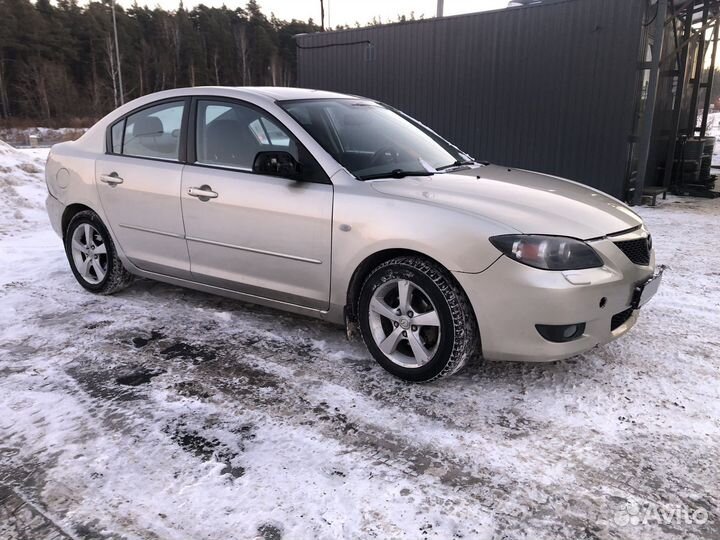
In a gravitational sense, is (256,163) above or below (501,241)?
above

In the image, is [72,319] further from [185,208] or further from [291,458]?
[291,458]

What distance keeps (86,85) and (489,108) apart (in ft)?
191

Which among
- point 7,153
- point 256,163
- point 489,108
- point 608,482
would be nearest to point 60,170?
point 256,163

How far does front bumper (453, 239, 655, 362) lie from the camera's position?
108 inches

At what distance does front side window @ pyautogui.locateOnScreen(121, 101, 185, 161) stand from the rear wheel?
708 mm

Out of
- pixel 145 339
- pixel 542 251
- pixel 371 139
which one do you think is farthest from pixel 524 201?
pixel 145 339

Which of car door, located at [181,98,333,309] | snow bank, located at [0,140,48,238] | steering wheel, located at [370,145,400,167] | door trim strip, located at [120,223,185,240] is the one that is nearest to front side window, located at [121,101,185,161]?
car door, located at [181,98,333,309]

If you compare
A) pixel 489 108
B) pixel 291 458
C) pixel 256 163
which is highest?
pixel 489 108

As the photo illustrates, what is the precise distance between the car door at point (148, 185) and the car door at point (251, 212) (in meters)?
0.14

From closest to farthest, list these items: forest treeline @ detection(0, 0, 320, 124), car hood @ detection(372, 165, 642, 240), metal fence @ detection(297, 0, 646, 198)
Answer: car hood @ detection(372, 165, 642, 240) → metal fence @ detection(297, 0, 646, 198) → forest treeline @ detection(0, 0, 320, 124)

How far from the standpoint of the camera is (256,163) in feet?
11.1

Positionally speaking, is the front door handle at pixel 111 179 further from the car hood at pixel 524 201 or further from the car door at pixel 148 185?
the car hood at pixel 524 201

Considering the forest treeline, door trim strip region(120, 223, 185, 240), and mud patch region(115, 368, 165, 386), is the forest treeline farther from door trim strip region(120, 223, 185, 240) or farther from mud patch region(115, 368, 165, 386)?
mud patch region(115, 368, 165, 386)

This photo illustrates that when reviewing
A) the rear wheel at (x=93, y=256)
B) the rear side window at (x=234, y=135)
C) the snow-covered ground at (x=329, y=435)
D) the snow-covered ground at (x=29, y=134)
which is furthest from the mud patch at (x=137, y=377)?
the snow-covered ground at (x=29, y=134)
